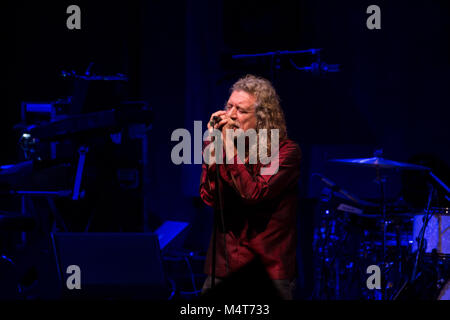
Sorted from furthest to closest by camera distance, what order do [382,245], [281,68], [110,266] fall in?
[281,68]
[382,245]
[110,266]

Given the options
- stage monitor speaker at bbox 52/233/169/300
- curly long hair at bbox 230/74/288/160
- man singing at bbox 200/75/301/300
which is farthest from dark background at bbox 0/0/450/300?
man singing at bbox 200/75/301/300

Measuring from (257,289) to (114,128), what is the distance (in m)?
1.85

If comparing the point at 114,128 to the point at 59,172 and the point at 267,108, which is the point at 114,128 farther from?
the point at 267,108

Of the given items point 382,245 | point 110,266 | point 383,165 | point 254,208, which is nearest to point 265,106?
point 254,208

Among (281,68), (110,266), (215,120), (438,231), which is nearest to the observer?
(215,120)

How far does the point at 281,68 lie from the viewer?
4.80 m

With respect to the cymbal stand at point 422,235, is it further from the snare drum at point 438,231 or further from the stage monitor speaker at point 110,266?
the stage monitor speaker at point 110,266

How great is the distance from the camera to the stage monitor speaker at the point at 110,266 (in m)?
2.76

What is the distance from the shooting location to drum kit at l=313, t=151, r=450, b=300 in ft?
12.3

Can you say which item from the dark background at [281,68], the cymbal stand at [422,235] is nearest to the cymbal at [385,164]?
the cymbal stand at [422,235]

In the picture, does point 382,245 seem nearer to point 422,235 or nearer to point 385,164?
point 422,235

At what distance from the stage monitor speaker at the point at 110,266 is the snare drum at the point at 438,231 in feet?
6.69

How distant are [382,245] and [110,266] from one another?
212 cm

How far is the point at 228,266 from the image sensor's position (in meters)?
2.16
